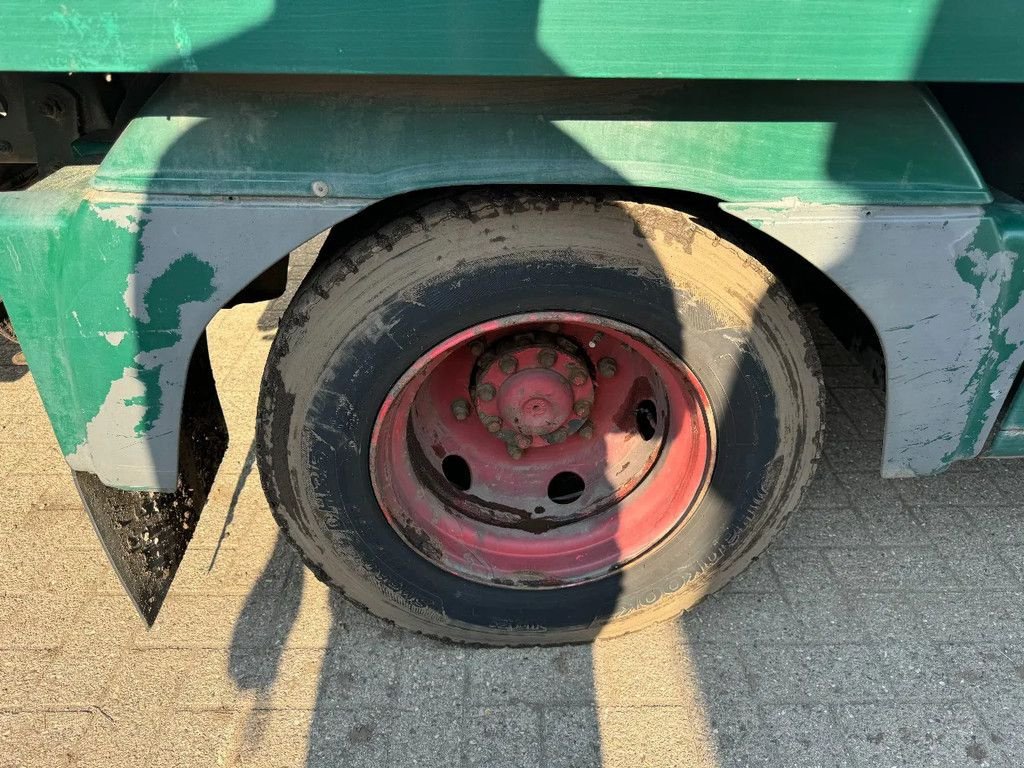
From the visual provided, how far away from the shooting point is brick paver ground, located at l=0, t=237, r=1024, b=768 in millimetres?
1989

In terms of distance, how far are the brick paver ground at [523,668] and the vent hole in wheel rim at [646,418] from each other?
23.4 inches

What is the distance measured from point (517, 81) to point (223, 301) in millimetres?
778

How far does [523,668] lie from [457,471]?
0.60m

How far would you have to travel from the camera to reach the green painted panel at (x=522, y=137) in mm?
1518

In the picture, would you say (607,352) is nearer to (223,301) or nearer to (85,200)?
(223,301)

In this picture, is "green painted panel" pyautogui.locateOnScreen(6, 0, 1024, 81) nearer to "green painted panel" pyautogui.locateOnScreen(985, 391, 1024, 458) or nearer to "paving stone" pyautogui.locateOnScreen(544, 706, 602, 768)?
"green painted panel" pyautogui.locateOnScreen(985, 391, 1024, 458)

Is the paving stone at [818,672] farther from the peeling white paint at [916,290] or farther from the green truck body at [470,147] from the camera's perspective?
the green truck body at [470,147]

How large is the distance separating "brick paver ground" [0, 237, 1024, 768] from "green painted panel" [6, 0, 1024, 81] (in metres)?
1.59

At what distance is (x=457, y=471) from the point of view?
2.35 m

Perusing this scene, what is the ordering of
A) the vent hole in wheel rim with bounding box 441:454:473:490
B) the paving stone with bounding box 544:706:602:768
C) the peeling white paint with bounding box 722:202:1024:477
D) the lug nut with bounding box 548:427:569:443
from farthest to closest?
the vent hole in wheel rim with bounding box 441:454:473:490, the lug nut with bounding box 548:427:569:443, the paving stone with bounding box 544:706:602:768, the peeling white paint with bounding box 722:202:1024:477

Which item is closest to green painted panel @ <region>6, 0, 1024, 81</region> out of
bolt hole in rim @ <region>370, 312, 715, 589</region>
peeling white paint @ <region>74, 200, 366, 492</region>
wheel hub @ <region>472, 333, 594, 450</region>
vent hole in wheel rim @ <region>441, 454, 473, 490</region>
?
peeling white paint @ <region>74, 200, 366, 492</region>

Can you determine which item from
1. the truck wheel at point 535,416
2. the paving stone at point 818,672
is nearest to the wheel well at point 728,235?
the truck wheel at point 535,416

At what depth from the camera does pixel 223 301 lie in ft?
5.47

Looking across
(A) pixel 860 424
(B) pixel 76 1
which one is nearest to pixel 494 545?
(B) pixel 76 1
